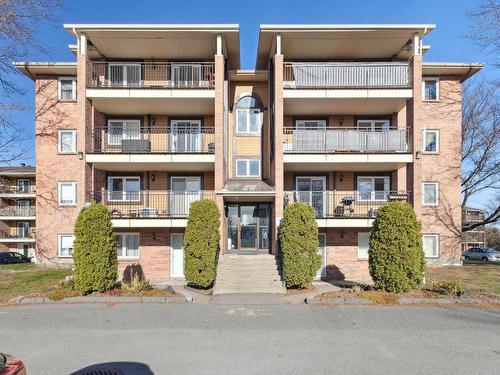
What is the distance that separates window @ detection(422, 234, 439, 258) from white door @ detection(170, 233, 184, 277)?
1249cm

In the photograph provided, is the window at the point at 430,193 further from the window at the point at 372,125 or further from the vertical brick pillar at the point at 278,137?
the vertical brick pillar at the point at 278,137

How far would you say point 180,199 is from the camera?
15898 millimetres

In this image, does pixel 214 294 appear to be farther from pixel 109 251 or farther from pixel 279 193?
pixel 279 193

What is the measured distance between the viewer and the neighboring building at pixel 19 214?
34031mm

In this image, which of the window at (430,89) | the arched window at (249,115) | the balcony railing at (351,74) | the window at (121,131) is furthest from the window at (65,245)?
the window at (430,89)

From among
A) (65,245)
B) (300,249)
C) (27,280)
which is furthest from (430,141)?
(27,280)

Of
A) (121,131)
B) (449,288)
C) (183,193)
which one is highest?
(121,131)

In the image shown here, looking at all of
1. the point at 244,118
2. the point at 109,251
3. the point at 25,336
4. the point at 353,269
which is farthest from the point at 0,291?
the point at 353,269

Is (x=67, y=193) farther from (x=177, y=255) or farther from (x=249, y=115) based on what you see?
(x=249, y=115)

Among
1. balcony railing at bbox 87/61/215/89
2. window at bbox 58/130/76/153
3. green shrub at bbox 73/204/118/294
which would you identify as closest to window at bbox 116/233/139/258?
green shrub at bbox 73/204/118/294

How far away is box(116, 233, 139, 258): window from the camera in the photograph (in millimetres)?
16375

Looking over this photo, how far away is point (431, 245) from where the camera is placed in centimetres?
1773

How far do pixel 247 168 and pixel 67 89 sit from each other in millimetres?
10179

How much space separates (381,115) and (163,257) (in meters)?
12.8
